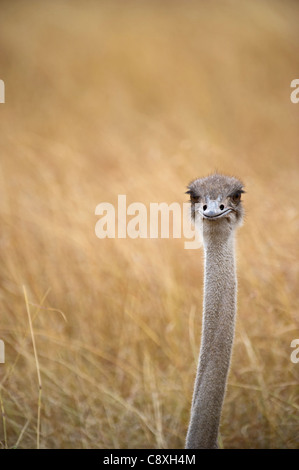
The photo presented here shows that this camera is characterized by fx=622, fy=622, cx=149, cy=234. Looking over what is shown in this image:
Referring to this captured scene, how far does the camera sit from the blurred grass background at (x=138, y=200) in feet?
7.92

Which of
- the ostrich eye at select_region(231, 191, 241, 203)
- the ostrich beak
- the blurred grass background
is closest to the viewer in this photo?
the ostrich beak

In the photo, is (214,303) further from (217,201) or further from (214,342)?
(217,201)

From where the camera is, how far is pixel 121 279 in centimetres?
324

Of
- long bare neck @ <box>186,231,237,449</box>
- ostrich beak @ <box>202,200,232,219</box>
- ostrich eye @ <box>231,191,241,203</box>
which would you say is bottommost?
long bare neck @ <box>186,231,237,449</box>

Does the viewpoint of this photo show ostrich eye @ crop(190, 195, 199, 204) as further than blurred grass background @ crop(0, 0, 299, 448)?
No

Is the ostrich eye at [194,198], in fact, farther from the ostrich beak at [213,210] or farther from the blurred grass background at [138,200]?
the blurred grass background at [138,200]

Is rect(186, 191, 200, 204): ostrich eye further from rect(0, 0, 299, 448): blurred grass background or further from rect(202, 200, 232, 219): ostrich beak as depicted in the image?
rect(0, 0, 299, 448): blurred grass background

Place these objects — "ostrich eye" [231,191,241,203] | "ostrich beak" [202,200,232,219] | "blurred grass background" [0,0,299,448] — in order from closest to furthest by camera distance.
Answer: "ostrich beak" [202,200,232,219] → "ostrich eye" [231,191,241,203] → "blurred grass background" [0,0,299,448]

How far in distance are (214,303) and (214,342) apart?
98mm

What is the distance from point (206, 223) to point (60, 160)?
2785mm

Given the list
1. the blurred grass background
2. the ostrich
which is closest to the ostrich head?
the ostrich

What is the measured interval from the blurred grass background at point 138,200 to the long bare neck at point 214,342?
0.62 m

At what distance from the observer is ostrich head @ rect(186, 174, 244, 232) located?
1557mm
